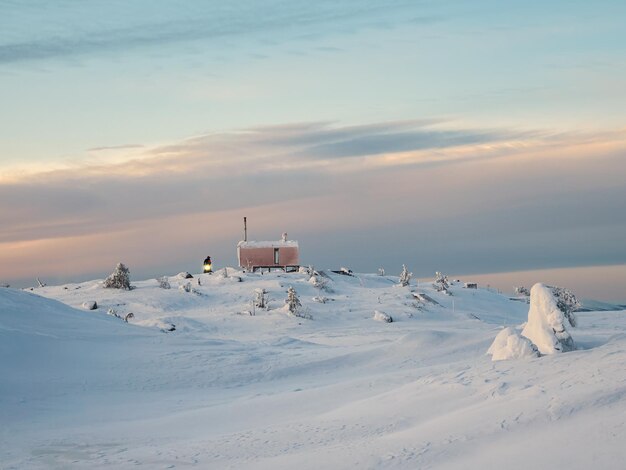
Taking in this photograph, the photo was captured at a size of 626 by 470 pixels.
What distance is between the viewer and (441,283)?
1615 inches

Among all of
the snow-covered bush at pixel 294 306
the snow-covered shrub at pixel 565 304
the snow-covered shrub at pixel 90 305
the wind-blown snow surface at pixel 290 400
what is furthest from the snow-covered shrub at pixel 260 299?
the snow-covered shrub at pixel 565 304

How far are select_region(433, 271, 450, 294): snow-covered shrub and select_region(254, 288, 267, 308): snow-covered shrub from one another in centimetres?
1011

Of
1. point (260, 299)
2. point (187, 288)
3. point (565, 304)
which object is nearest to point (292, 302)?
point (260, 299)

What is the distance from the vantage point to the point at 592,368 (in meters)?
13.9

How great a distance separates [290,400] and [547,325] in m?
5.43

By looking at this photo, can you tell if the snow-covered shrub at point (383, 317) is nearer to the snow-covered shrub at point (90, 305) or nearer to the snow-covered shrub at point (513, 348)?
the snow-covered shrub at point (90, 305)

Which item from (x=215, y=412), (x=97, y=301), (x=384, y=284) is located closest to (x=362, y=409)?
(x=215, y=412)

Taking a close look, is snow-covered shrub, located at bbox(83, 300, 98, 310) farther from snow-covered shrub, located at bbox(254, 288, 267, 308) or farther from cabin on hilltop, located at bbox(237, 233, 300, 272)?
cabin on hilltop, located at bbox(237, 233, 300, 272)

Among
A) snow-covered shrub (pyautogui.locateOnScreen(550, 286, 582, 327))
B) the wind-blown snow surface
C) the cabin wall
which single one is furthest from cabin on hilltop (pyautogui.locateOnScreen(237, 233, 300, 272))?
snow-covered shrub (pyautogui.locateOnScreen(550, 286, 582, 327))

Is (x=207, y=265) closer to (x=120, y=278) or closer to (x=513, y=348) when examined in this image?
(x=120, y=278)

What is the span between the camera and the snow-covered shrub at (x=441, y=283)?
4000 cm

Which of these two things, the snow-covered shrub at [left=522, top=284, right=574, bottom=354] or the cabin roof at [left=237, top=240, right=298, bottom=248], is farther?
the cabin roof at [left=237, top=240, right=298, bottom=248]


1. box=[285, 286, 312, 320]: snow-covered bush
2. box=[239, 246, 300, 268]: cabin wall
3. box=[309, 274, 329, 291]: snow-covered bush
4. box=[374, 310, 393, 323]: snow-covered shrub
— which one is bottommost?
box=[374, 310, 393, 323]: snow-covered shrub

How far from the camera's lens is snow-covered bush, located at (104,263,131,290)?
36.8 metres
